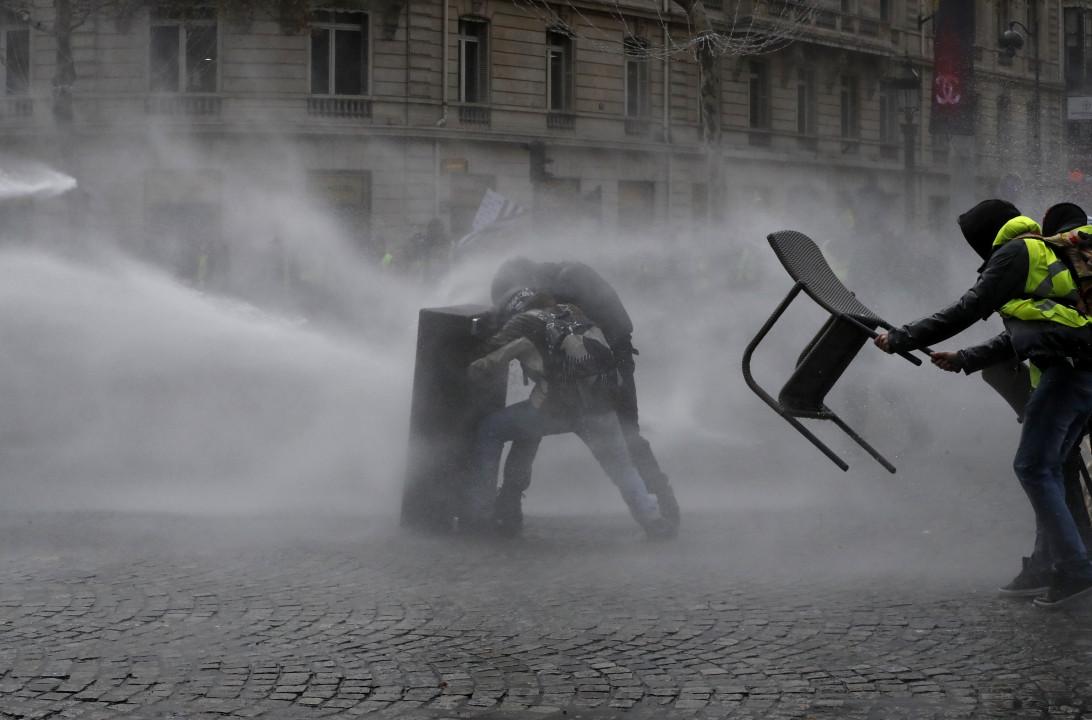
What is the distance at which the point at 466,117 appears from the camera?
94.5ft

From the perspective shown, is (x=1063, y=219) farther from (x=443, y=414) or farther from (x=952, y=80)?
(x=952, y=80)

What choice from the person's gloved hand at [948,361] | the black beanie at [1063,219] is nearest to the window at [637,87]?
the black beanie at [1063,219]

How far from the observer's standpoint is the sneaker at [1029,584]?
5.98 metres

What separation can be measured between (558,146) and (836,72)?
10.7 meters

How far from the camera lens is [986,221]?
19.9 feet

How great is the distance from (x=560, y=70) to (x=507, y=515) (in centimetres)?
2436

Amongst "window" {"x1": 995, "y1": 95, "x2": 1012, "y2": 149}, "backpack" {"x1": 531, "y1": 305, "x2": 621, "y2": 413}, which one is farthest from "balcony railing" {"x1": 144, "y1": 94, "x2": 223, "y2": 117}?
"window" {"x1": 995, "y1": 95, "x2": 1012, "y2": 149}

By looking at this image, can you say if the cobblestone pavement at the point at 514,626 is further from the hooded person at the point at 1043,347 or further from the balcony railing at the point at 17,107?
the balcony railing at the point at 17,107

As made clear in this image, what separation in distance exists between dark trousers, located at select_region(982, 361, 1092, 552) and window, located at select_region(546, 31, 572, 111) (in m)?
24.5

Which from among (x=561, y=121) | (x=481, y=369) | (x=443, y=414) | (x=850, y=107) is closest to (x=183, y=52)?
(x=561, y=121)

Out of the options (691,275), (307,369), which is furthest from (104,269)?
(691,275)

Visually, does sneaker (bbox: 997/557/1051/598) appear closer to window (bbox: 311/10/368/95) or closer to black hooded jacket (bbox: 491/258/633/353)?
black hooded jacket (bbox: 491/258/633/353)

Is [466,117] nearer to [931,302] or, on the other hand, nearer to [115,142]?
[115,142]

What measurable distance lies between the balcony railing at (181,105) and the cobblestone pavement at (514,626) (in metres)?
20.2
